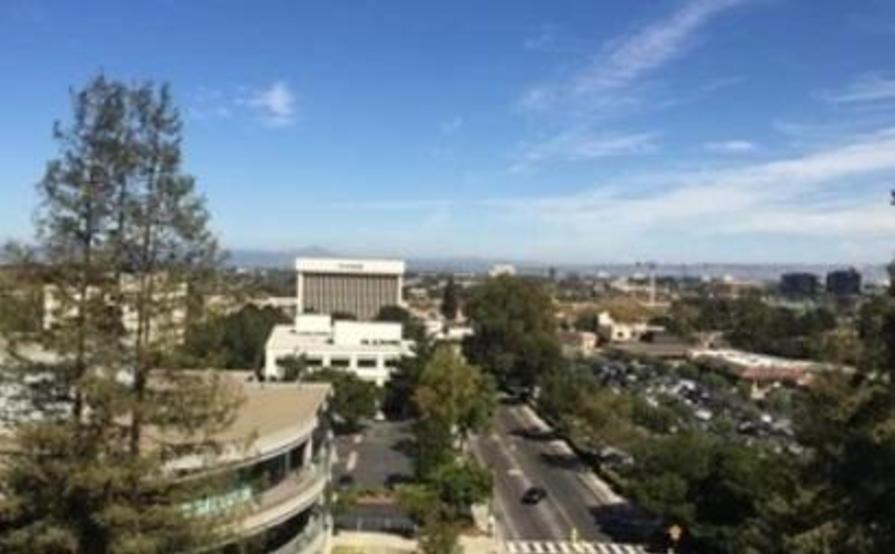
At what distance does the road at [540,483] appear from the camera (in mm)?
52062

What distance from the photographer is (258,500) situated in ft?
96.2

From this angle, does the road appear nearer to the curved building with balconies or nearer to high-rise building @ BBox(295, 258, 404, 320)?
the curved building with balconies

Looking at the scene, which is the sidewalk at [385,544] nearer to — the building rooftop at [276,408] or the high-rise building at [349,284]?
the building rooftop at [276,408]

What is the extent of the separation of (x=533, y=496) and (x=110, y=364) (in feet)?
125

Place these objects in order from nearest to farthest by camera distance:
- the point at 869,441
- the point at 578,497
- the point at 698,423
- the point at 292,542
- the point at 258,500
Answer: the point at 869,441, the point at 258,500, the point at 292,542, the point at 578,497, the point at 698,423

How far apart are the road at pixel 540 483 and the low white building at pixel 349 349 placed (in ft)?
44.4

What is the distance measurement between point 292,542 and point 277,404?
5387mm

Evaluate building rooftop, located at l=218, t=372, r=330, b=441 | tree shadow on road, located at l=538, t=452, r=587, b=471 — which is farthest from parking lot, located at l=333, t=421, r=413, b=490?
building rooftop, located at l=218, t=372, r=330, b=441

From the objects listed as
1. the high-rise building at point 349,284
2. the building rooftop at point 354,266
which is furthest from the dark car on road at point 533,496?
the building rooftop at point 354,266

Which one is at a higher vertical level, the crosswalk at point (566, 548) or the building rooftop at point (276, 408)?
the building rooftop at point (276, 408)

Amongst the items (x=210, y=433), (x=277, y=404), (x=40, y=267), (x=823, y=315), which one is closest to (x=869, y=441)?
(x=210, y=433)

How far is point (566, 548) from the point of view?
48.3m

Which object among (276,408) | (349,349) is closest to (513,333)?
(349,349)

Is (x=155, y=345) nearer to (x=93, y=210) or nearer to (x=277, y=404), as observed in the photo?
(x=93, y=210)
